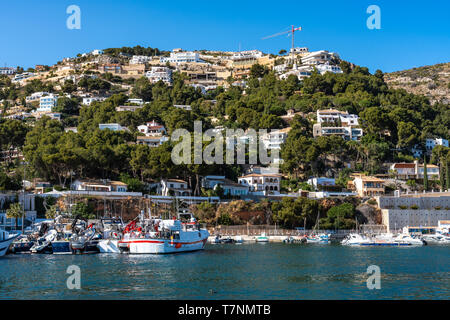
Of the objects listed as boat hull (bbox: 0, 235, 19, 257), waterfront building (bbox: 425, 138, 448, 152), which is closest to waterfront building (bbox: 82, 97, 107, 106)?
waterfront building (bbox: 425, 138, 448, 152)

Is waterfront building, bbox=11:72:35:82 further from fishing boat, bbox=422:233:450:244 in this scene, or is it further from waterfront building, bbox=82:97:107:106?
fishing boat, bbox=422:233:450:244

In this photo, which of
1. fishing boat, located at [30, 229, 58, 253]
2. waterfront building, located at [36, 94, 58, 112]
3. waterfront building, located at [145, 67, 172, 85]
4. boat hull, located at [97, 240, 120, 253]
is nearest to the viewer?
fishing boat, located at [30, 229, 58, 253]

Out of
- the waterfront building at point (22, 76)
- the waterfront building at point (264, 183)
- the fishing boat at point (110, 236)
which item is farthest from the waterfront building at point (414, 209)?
the waterfront building at point (22, 76)

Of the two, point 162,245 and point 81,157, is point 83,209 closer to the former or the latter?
point 81,157

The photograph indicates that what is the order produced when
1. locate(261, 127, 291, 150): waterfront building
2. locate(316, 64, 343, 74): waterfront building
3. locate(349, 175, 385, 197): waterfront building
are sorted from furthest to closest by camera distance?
1. locate(316, 64, 343, 74): waterfront building
2. locate(261, 127, 291, 150): waterfront building
3. locate(349, 175, 385, 197): waterfront building

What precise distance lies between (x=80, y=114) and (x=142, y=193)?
40509mm

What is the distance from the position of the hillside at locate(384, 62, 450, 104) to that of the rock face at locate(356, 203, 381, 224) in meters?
70.2

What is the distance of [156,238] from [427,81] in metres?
128

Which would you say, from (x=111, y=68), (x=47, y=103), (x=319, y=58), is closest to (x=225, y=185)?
(x=47, y=103)

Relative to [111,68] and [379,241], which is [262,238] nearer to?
[379,241]

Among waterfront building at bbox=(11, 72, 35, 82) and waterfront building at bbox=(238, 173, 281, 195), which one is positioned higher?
waterfront building at bbox=(11, 72, 35, 82)

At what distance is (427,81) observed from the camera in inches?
6127

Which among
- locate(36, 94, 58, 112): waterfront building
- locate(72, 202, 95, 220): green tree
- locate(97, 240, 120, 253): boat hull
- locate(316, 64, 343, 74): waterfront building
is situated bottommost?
locate(97, 240, 120, 253): boat hull

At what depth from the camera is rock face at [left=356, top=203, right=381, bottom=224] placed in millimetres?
75312
